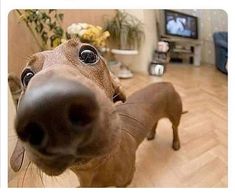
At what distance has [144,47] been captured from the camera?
1062mm

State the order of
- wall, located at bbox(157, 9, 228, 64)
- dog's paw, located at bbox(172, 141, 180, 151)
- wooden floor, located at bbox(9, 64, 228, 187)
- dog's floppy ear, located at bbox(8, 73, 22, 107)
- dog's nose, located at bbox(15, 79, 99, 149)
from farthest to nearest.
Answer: dog's paw, located at bbox(172, 141, 180, 151)
wooden floor, located at bbox(9, 64, 228, 187)
dog's floppy ear, located at bbox(8, 73, 22, 107)
wall, located at bbox(157, 9, 228, 64)
dog's nose, located at bbox(15, 79, 99, 149)

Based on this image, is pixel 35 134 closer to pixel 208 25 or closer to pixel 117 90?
pixel 117 90

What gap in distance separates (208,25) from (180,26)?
4.1 inches

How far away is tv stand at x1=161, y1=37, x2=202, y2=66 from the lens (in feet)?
3.15

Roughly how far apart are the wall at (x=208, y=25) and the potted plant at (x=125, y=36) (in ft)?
0.47

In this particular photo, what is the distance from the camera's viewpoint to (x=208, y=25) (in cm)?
94

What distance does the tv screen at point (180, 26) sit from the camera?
3.01 feet

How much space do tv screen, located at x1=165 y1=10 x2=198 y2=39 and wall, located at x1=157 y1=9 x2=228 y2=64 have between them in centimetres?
3

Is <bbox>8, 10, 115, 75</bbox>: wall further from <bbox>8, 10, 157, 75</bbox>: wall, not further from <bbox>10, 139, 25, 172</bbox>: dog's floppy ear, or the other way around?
<bbox>10, 139, 25, 172</bbox>: dog's floppy ear

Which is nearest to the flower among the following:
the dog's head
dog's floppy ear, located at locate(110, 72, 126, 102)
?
dog's floppy ear, located at locate(110, 72, 126, 102)

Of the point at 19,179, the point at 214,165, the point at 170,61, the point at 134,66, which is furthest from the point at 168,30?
the point at 19,179

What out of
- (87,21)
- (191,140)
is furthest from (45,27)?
(191,140)

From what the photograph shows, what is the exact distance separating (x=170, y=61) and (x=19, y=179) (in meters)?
0.63
